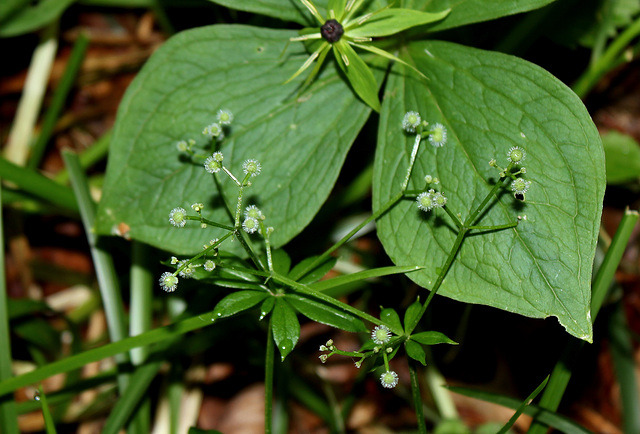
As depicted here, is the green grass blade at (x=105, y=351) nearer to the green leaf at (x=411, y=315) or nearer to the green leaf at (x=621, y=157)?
the green leaf at (x=411, y=315)

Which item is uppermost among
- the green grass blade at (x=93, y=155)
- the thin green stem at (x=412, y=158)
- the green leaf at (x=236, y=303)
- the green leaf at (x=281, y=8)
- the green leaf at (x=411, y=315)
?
the green grass blade at (x=93, y=155)

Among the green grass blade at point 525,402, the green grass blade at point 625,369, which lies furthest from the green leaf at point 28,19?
the green grass blade at point 625,369

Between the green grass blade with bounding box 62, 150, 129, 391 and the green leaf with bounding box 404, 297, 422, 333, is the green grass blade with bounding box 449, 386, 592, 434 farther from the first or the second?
the green grass blade with bounding box 62, 150, 129, 391

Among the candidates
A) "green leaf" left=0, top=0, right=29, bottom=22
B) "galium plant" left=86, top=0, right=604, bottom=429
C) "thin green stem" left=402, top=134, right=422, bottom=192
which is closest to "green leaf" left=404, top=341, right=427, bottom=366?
"galium plant" left=86, top=0, right=604, bottom=429

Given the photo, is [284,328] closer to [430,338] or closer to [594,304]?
[430,338]

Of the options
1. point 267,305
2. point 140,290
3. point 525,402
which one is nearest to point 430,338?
point 525,402

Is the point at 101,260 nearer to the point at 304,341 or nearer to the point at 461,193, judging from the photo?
the point at 304,341
